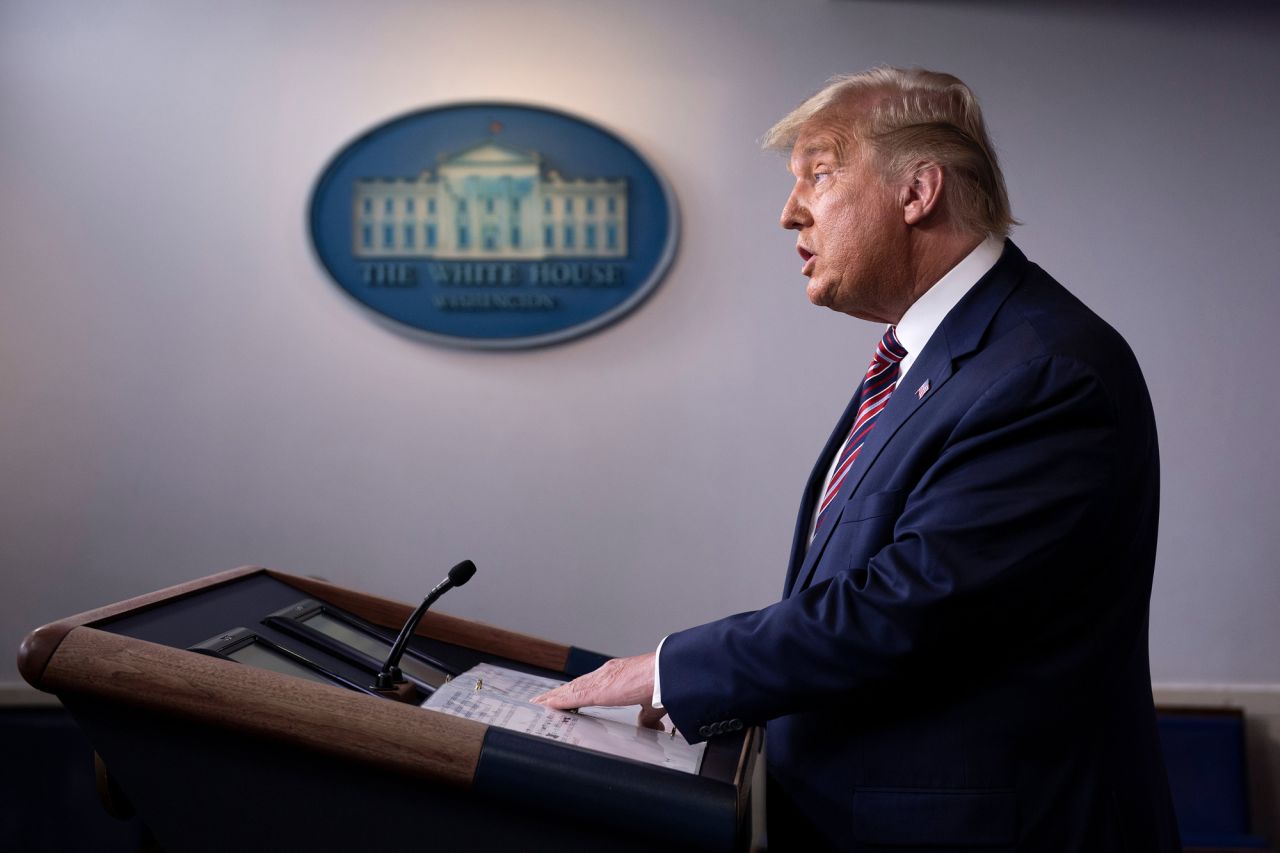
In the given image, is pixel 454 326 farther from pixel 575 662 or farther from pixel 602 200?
pixel 575 662

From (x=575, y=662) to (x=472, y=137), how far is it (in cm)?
171

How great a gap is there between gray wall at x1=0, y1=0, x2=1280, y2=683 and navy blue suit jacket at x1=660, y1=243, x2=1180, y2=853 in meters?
1.61

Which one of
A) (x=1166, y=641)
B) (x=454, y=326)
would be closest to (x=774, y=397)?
(x=454, y=326)

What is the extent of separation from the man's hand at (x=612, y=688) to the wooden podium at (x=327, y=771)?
15 centimetres

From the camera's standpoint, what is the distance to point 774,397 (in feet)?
9.12

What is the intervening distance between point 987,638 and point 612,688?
0.41 meters

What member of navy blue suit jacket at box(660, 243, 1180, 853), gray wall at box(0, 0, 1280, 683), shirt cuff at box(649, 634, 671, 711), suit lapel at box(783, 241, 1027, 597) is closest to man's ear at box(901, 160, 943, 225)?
suit lapel at box(783, 241, 1027, 597)

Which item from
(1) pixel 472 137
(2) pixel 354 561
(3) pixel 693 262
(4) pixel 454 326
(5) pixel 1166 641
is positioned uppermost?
(1) pixel 472 137

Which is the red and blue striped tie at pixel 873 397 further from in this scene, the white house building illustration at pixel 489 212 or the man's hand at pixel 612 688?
the white house building illustration at pixel 489 212

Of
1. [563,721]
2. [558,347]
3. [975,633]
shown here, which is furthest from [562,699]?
[558,347]

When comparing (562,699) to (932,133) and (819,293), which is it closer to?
(819,293)

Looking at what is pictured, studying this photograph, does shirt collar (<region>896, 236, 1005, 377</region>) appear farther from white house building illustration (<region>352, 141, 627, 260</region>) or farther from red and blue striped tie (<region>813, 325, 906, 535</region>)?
white house building illustration (<region>352, 141, 627, 260</region>)

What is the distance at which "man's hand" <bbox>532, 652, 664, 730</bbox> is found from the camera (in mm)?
1165

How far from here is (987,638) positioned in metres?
1.09
